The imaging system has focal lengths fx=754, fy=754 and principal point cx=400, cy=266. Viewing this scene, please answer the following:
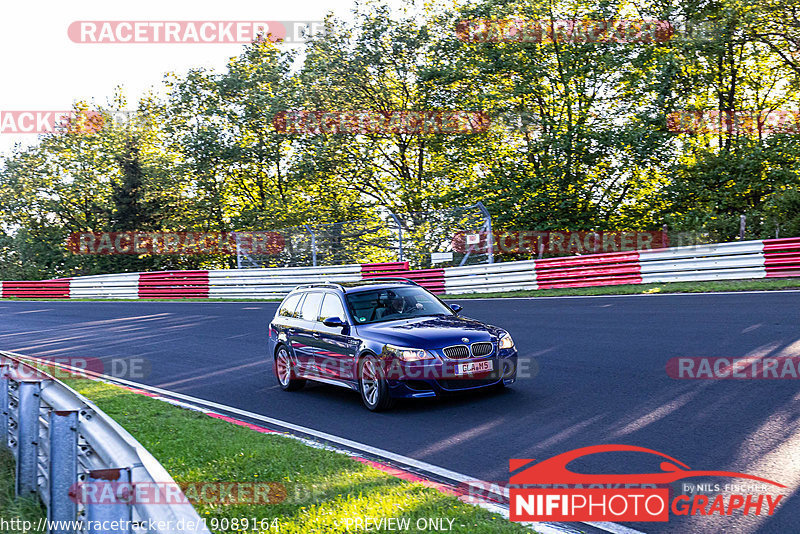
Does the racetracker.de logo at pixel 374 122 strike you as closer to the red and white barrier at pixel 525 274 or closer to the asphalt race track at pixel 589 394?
the red and white barrier at pixel 525 274

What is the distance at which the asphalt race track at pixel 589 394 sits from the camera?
6359 millimetres

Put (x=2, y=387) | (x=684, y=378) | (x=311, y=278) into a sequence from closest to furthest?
1. (x=2, y=387)
2. (x=684, y=378)
3. (x=311, y=278)

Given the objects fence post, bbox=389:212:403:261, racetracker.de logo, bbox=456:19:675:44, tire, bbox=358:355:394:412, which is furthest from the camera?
racetracker.de logo, bbox=456:19:675:44

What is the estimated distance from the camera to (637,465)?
6.10 meters

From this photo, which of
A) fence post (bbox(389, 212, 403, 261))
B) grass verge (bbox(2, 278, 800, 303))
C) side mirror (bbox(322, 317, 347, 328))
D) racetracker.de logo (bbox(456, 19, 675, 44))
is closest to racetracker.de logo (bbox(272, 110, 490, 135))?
racetracker.de logo (bbox(456, 19, 675, 44))

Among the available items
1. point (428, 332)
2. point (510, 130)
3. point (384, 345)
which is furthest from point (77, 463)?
point (510, 130)

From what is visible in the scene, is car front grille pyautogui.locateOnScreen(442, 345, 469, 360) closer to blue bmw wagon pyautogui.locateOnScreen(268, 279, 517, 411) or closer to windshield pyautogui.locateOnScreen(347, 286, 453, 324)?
blue bmw wagon pyautogui.locateOnScreen(268, 279, 517, 411)

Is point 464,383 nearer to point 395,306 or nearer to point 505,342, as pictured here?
point 505,342

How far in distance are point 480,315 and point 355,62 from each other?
23.2 m

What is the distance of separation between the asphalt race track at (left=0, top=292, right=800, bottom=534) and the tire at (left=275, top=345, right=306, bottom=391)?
21 centimetres

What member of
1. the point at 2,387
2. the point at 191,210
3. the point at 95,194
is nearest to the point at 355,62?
the point at 191,210

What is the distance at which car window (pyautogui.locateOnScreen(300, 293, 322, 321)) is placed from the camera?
36.1 ft

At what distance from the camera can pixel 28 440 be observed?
598cm

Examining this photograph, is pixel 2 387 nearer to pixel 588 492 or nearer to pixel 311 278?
pixel 588 492
